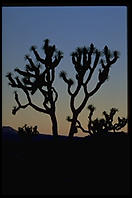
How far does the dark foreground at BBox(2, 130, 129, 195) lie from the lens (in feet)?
9.17

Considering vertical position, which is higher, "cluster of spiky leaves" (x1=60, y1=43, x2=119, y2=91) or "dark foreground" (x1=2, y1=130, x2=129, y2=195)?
"cluster of spiky leaves" (x1=60, y1=43, x2=119, y2=91)

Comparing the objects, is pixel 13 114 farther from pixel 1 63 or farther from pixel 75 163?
pixel 1 63

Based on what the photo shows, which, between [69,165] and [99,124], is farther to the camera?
[99,124]

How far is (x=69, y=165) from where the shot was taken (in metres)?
4.27

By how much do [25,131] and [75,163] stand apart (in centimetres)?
241

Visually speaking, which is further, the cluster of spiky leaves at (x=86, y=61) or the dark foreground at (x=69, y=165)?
the cluster of spiky leaves at (x=86, y=61)

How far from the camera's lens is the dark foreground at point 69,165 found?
2.79 m

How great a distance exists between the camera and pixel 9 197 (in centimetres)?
155

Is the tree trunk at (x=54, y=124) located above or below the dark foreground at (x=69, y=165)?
above

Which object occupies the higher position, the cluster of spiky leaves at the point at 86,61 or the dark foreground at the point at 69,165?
the cluster of spiky leaves at the point at 86,61

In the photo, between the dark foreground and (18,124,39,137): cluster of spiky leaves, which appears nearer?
the dark foreground

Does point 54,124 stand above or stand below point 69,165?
above

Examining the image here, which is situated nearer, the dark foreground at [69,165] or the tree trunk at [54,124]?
the dark foreground at [69,165]

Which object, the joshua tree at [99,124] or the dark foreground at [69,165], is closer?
the dark foreground at [69,165]
